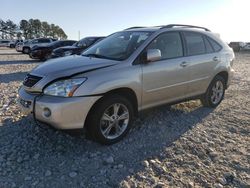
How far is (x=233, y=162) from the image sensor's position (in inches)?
157

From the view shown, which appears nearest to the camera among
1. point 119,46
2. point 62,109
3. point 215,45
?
point 62,109

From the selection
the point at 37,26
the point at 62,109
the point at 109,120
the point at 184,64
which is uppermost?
the point at 37,26

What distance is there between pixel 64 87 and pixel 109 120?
0.86 m

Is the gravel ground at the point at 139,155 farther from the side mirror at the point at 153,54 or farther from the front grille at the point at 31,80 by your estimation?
the side mirror at the point at 153,54

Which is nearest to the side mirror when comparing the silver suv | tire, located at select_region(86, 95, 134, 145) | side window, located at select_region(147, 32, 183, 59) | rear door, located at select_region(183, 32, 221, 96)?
the silver suv

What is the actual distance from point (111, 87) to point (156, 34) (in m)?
1.42

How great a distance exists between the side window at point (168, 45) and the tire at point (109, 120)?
3.59 ft

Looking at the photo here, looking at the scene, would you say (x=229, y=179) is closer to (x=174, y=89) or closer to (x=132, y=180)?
(x=132, y=180)

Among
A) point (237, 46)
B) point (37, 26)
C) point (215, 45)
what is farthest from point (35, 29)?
point (215, 45)

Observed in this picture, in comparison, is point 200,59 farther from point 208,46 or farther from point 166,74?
point 166,74

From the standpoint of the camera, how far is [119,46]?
5.07 m

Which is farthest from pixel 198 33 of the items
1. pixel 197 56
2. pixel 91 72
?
pixel 91 72

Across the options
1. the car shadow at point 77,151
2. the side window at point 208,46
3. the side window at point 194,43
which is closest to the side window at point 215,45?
the side window at point 208,46

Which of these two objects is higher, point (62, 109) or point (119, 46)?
point (119, 46)
